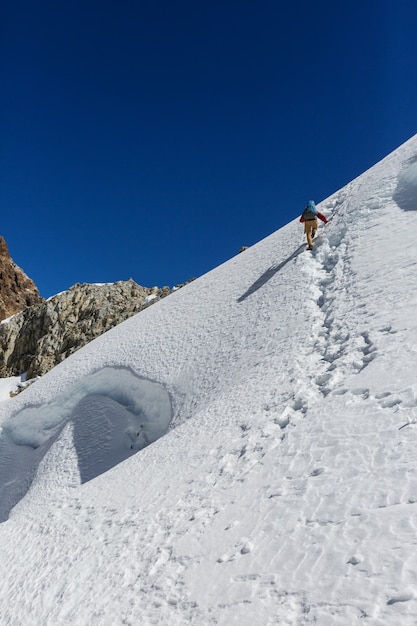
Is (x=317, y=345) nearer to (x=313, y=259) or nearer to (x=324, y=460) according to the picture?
(x=324, y=460)

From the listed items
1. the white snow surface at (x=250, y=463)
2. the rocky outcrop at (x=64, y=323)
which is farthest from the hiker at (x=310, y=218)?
the rocky outcrop at (x=64, y=323)

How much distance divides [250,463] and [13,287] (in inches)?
4680

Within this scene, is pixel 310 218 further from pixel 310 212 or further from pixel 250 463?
pixel 250 463

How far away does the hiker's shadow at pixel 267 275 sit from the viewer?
37.7 feet

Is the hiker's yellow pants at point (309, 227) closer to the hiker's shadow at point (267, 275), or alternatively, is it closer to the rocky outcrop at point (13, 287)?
the hiker's shadow at point (267, 275)

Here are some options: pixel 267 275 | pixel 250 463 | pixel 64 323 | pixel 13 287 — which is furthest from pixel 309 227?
pixel 13 287

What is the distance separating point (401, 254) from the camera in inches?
320

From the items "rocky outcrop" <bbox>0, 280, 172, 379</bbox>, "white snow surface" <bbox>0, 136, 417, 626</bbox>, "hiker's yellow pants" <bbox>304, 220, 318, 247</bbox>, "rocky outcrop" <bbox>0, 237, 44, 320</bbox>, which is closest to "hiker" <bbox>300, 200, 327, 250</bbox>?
"hiker's yellow pants" <bbox>304, 220, 318, 247</bbox>

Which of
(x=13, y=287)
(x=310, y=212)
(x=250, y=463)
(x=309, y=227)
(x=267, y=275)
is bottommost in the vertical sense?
(x=250, y=463)

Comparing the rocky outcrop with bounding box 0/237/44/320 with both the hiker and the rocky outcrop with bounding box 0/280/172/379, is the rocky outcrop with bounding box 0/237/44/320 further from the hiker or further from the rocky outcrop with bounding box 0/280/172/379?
the hiker

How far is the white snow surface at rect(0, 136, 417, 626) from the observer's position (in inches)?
116

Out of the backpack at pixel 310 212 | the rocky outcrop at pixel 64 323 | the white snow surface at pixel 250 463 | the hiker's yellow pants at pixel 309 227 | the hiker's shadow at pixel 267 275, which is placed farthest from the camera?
the rocky outcrop at pixel 64 323

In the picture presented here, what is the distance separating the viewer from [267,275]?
12.0 meters

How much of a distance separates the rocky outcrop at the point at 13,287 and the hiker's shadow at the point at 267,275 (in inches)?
3951
